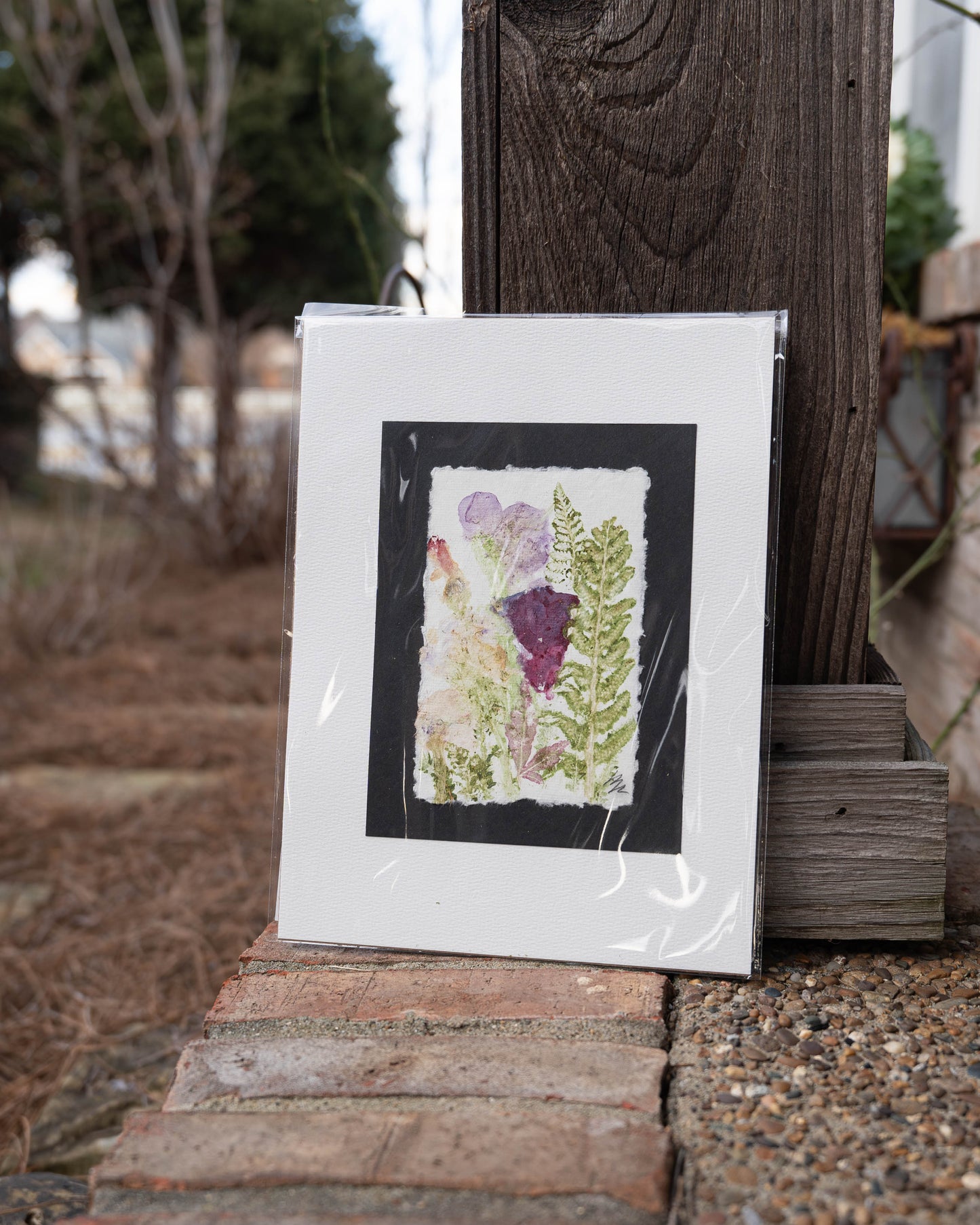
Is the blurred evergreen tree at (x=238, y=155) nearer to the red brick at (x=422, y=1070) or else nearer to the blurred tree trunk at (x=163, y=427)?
the blurred tree trunk at (x=163, y=427)

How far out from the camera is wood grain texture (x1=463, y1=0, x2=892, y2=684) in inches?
37.6

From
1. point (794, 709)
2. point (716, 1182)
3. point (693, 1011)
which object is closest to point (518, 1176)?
point (716, 1182)

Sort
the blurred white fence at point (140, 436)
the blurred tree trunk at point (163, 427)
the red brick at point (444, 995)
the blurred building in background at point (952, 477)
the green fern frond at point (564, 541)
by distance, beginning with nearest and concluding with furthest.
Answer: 1. the red brick at point (444, 995)
2. the green fern frond at point (564, 541)
3. the blurred building in background at point (952, 477)
4. the blurred tree trunk at point (163, 427)
5. the blurred white fence at point (140, 436)

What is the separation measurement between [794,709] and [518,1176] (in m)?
0.50

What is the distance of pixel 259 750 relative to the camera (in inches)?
123

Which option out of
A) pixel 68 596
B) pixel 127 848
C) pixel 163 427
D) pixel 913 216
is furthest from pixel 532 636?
pixel 163 427

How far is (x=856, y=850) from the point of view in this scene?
96 centimetres

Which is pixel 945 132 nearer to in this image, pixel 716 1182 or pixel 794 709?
pixel 794 709

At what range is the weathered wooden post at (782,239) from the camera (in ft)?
3.12

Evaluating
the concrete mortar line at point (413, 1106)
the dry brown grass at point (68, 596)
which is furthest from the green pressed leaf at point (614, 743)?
the dry brown grass at point (68, 596)

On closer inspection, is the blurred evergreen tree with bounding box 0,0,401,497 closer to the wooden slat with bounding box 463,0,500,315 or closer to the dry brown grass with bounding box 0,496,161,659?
the dry brown grass with bounding box 0,496,161,659

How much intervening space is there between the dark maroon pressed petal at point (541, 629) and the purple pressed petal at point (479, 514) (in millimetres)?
65
